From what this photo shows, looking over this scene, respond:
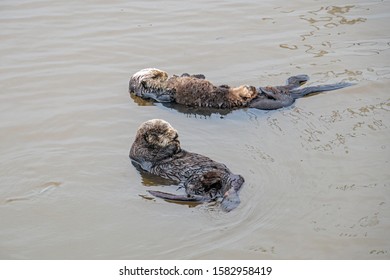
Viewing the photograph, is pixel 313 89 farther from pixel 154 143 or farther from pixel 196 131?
pixel 154 143

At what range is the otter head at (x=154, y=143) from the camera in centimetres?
624

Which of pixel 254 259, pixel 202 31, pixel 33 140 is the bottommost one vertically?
pixel 254 259

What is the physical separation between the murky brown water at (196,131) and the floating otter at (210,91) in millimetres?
146

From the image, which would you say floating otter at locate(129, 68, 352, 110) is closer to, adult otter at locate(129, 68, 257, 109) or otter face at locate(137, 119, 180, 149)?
adult otter at locate(129, 68, 257, 109)

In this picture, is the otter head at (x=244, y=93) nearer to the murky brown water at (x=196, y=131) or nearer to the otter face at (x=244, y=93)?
the otter face at (x=244, y=93)

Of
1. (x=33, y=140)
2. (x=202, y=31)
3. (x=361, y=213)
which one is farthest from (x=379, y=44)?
(x=33, y=140)

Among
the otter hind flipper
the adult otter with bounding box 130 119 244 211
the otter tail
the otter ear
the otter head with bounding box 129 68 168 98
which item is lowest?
the otter hind flipper

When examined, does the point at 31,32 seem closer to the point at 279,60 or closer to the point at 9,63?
the point at 9,63

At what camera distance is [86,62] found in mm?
8477

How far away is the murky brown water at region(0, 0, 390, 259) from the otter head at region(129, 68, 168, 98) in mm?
164

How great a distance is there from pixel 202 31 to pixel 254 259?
496cm

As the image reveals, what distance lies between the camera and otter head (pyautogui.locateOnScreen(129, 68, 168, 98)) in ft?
25.1

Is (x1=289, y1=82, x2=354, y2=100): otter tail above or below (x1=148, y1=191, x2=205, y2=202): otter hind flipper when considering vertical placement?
above

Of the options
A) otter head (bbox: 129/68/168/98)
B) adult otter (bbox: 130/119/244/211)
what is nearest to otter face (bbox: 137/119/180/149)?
adult otter (bbox: 130/119/244/211)
